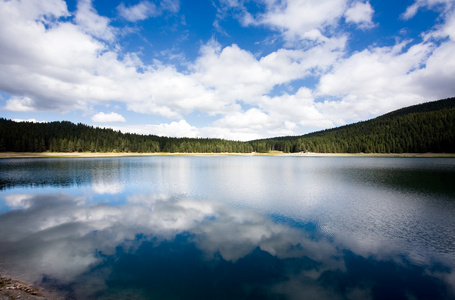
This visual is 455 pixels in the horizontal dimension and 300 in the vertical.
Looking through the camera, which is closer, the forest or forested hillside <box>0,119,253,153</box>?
forested hillside <box>0,119,253,153</box>

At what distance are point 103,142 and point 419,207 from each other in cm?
13552

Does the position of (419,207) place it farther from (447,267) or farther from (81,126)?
(81,126)

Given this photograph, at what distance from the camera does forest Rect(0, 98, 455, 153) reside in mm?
97562

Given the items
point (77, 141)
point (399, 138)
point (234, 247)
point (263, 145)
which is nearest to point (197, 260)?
point (234, 247)

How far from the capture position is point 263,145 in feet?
545

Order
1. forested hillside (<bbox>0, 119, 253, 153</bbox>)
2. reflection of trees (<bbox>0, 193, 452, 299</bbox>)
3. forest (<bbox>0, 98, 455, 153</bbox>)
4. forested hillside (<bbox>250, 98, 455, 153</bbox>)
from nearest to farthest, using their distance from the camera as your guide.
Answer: reflection of trees (<bbox>0, 193, 452, 299</bbox>), forested hillside (<bbox>0, 119, 253, 153</bbox>), forest (<bbox>0, 98, 455, 153</bbox>), forested hillside (<bbox>250, 98, 455, 153</bbox>)

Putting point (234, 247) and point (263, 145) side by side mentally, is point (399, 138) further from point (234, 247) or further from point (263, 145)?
point (234, 247)

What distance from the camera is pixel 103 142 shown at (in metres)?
125

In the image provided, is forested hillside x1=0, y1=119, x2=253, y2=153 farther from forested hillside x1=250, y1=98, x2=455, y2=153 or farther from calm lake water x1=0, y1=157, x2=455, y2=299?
calm lake water x1=0, y1=157, x2=455, y2=299

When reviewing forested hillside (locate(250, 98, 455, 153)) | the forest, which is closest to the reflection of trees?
the forest

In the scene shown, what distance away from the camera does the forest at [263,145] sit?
3841 inches

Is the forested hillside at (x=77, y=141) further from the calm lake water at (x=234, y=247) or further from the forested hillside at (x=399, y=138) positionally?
the calm lake water at (x=234, y=247)

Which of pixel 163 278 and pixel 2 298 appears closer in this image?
pixel 2 298

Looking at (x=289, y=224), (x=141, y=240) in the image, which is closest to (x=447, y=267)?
(x=289, y=224)
